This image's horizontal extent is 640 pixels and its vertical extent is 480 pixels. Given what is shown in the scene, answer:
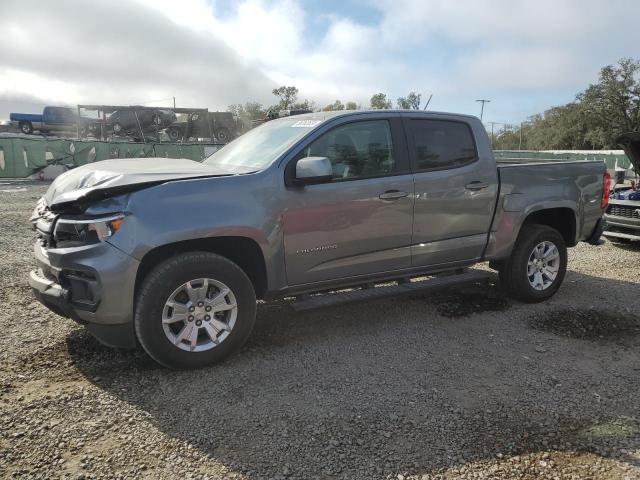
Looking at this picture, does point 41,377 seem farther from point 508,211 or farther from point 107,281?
point 508,211

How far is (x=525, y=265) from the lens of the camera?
202 inches

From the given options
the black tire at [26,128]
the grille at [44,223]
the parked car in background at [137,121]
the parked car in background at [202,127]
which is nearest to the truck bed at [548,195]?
the grille at [44,223]

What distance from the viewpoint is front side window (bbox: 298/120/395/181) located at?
4.07m

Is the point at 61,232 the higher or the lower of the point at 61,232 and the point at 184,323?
the higher

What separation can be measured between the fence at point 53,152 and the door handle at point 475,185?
556 inches

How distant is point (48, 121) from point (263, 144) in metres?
33.4

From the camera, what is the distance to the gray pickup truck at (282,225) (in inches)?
131

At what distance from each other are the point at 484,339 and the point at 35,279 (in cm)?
365

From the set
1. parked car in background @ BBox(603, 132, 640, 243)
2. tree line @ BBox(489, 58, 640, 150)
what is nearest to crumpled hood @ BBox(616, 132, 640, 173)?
parked car in background @ BBox(603, 132, 640, 243)

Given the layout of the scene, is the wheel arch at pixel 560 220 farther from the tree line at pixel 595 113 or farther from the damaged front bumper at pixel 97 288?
the tree line at pixel 595 113

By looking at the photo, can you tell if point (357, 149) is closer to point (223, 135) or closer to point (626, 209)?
point (626, 209)

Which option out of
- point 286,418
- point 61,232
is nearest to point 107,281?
point 61,232

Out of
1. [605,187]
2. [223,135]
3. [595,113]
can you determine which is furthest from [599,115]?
[605,187]

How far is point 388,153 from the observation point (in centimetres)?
436
